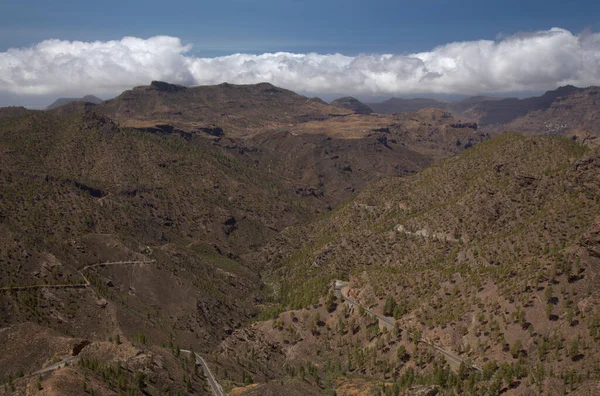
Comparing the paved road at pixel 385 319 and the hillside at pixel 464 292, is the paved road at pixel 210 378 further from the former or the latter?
the paved road at pixel 385 319

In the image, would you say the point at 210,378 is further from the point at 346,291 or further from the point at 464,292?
the point at 464,292

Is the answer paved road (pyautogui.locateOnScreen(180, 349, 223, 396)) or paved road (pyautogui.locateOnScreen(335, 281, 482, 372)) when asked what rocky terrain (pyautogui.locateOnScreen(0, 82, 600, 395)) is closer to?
paved road (pyautogui.locateOnScreen(335, 281, 482, 372))

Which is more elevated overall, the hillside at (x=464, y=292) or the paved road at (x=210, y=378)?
the hillside at (x=464, y=292)

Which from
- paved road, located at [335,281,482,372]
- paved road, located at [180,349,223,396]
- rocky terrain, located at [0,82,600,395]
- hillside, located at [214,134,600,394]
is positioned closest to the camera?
rocky terrain, located at [0,82,600,395]

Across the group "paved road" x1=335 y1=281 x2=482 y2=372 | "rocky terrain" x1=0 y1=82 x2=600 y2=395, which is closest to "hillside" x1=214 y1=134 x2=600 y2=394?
"rocky terrain" x1=0 y1=82 x2=600 y2=395

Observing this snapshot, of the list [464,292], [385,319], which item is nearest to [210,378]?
[385,319]

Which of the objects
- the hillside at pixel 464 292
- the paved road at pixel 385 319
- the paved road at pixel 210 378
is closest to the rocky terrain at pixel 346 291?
the hillside at pixel 464 292

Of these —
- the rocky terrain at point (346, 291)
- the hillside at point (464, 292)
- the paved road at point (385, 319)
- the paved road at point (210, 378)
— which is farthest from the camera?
the paved road at point (385, 319)

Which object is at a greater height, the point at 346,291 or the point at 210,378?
the point at 346,291
